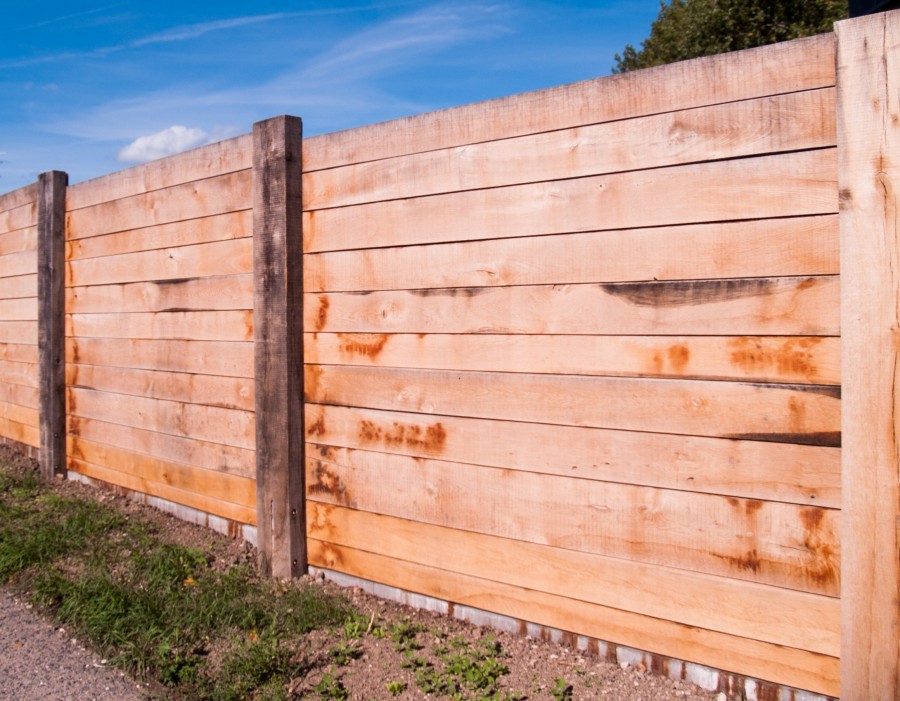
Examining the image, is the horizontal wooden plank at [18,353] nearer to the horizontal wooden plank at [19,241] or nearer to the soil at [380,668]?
the horizontal wooden plank at [19,241]

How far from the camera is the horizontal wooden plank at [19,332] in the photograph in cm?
711

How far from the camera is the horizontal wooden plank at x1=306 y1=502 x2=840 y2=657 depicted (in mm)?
2682

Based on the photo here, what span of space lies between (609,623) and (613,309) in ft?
3.93

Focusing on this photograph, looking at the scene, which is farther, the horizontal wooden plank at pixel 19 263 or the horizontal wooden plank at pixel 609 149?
the horizontal wooden plank at pixel 19 263

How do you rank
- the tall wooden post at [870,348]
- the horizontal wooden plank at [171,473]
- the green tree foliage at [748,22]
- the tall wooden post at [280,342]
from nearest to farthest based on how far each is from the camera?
1. the tall wooden post at [870,348]
2. the tall wooden post at [280,342]
3. the horizontal wooden plank at [171,473]
4. the green tree foliage at [748,22]

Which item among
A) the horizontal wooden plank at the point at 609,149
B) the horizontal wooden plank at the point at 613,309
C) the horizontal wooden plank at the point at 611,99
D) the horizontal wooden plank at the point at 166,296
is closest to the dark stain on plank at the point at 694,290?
the horizontal wooden plank at the point at 613,309

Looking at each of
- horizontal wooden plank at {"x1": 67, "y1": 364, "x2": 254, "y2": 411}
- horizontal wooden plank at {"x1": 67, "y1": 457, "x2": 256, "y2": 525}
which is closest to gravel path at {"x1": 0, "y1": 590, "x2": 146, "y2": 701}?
horizontal wooden plank at {"x1": 67, "y1": 457, "x2": 256, "y2": 525}

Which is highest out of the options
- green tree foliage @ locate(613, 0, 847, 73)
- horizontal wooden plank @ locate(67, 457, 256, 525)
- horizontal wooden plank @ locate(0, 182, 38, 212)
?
green tree foliage @ locate(613, 0, 847, 73)

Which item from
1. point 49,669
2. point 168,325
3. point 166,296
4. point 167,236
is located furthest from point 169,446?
point 49,669

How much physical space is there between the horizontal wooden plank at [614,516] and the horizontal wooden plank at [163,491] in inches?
41.5

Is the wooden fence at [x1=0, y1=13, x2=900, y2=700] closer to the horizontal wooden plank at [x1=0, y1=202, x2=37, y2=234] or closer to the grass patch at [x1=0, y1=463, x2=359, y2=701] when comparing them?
the grass patch at [x1=0, y1=463, x2=359, y2=701]

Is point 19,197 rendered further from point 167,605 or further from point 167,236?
point 167,605

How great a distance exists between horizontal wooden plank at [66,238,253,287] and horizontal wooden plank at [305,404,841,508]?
1.24 metres

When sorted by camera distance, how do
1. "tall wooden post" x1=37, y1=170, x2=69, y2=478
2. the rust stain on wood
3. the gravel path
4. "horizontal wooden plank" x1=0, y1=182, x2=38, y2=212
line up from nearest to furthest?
the gravel path, the rust stain on wood, "tall wooden post" x1=37, y1=170, x2=69, y2=478, "horizontal wooden plank" x1=0, y1=182, x2=38, y2=212
